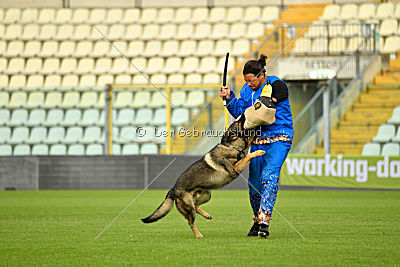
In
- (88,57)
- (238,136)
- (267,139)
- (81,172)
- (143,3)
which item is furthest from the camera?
(143,3)

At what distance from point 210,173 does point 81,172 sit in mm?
10773

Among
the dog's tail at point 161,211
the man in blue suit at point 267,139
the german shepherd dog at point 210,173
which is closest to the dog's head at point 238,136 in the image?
the german shepherd dog at point 210,173

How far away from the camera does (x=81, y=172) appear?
1800 cm

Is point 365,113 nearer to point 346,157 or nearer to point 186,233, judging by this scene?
point 346,157

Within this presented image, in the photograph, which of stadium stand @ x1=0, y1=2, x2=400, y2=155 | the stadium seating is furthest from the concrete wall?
the stadium seating

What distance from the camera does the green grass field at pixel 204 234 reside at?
250 inches

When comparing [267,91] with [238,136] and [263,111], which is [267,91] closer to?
[263,111]

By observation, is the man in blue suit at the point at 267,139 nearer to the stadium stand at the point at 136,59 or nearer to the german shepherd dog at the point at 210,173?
the german shepherd dog at the point at 210,173

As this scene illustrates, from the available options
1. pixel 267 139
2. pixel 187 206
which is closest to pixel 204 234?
pixel 187 206

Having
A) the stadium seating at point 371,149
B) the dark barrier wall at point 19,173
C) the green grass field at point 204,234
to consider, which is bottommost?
the dark barrier wall at point 19,173

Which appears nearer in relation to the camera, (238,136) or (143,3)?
(238,136)

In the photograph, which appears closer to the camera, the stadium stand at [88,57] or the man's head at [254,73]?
the man's head at [254,73]

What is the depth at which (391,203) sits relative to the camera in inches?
518

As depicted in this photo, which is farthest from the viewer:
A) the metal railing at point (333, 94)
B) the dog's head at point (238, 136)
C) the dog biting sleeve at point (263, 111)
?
the metal railing at point (333, 94)
